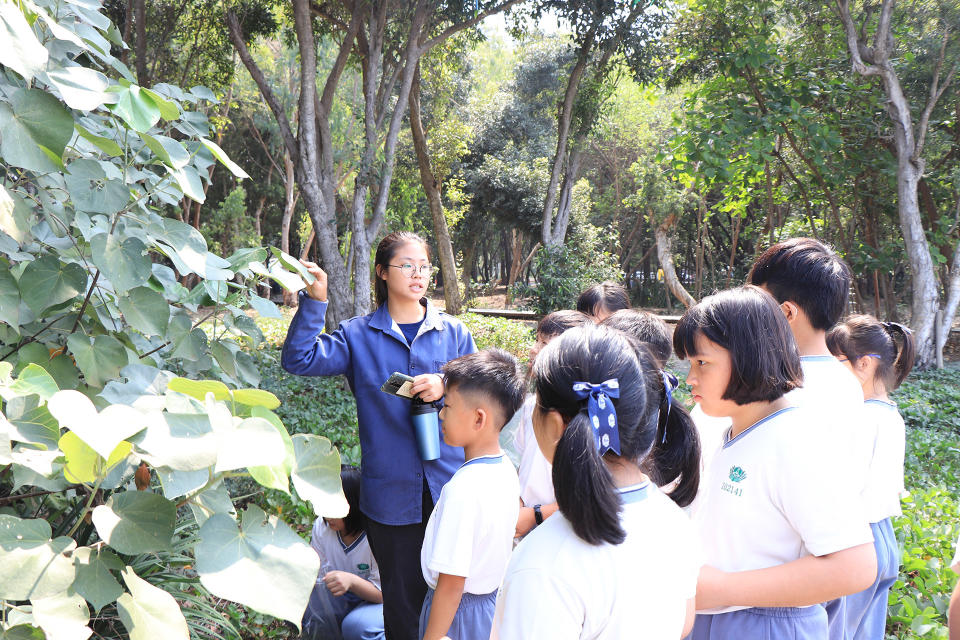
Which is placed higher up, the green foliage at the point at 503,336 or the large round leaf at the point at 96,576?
the large round leaf at the point at 96,576

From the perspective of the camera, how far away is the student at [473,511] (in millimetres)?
1676

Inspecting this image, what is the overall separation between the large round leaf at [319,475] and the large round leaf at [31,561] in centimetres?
29

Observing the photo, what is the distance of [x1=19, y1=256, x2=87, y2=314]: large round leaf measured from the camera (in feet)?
4.22

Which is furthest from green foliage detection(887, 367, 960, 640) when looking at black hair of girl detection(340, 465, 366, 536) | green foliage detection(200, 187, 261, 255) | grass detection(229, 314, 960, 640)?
green foliage detection(200, 187, 261, 255)

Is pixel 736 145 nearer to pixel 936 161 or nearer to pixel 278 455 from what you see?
pixel 936 161

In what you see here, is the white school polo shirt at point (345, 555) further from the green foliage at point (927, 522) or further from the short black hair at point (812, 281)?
the green foliage at point (927, 522)

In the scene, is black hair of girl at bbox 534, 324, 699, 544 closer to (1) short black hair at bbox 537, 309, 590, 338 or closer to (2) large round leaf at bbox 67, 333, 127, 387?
(2) large round leaf at bbox 67, 333, 127, 387

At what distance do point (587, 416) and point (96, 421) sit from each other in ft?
2.28

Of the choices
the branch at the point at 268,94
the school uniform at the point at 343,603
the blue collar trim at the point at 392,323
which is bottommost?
the school uniform at the point at 343,603

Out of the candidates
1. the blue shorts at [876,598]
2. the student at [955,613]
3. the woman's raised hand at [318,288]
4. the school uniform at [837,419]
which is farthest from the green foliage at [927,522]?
the woman's raised hand at [318,288]

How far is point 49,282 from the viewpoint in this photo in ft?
4.31

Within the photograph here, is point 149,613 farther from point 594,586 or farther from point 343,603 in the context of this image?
point 343,603

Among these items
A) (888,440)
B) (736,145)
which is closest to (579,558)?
(888,440)

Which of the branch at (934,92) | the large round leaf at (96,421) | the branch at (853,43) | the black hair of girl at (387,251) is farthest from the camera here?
the branch at (934,92)
